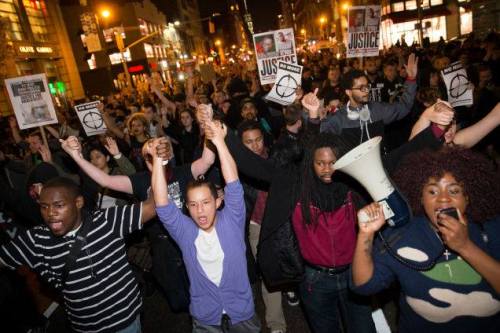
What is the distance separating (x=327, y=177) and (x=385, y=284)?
0.98 metres

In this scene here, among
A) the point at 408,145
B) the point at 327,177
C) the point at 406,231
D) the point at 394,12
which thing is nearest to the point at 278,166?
the point at 327,177

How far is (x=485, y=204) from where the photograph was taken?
1976mm

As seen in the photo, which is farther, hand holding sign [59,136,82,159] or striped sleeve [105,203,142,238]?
hand holding sign [59,136,82,159]

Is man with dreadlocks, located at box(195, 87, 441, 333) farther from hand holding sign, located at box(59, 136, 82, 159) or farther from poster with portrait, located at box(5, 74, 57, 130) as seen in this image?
poster with portrait, located at box(5, 74, 57, 130)

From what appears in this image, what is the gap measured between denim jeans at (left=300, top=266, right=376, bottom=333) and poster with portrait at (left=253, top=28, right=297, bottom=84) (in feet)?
17.4

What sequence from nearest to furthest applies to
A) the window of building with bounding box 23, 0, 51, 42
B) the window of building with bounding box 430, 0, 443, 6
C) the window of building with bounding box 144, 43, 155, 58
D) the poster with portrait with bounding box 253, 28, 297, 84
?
the poster with portrait with bounding box 253, 28, 297, 84, the window of building with bounding box 23, 0, 51, 42, the window of building with bounding box 430, 0, 443, 6, the window of building with bounding box 144, 43, 155, 58

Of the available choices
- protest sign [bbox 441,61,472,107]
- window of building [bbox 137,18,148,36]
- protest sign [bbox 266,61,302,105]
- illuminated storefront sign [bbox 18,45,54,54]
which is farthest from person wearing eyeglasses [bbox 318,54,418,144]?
window of building [bbox 137,18,148,36]

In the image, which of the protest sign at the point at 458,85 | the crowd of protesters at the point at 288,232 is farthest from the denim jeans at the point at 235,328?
the protest sign at the point at 458,85

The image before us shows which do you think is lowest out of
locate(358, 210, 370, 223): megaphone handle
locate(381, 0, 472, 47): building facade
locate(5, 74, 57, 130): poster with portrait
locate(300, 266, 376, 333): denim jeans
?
locate(300, 266, 376, 333): denim jeans

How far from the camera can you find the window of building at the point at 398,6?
38.7m

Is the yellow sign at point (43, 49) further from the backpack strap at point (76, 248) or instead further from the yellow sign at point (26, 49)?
the backpack strap at point (76, 248)

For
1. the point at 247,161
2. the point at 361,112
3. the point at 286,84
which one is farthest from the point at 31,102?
the point at 361,112

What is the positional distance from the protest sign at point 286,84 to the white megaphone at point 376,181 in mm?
3562

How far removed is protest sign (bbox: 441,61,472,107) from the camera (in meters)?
A: 5.17
